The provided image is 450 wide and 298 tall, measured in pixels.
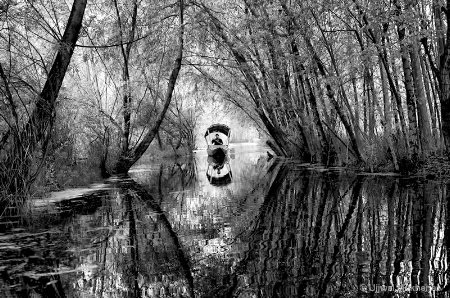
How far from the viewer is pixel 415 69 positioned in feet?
→ 32.6

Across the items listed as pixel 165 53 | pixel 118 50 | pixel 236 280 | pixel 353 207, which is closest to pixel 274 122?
pixel 165 53

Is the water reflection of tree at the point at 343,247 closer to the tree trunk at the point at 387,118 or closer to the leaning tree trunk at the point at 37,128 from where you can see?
the tree trunk at the point at 387,118

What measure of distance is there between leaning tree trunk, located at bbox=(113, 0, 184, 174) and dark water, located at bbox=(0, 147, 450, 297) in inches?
247

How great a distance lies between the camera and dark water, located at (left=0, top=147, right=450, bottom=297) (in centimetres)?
319

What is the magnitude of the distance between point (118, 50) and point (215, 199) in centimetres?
999

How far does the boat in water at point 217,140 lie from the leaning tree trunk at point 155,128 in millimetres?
15996

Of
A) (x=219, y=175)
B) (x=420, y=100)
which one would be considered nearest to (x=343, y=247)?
(x=420, y=100)

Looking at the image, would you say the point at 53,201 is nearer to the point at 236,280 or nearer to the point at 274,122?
the point at 236,280

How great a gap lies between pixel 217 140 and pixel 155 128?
2053cm

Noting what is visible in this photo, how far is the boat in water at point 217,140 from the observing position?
31.3 metres

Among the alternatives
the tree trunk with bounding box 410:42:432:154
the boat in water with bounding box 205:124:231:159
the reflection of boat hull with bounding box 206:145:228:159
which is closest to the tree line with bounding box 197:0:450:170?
the tree trunk with bounding box 410:42:432:154

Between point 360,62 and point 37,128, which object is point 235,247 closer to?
point 37,128

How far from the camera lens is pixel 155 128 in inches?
546

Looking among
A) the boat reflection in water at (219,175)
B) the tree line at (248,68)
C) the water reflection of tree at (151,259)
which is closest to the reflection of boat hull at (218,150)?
the tree line at (248,68)
